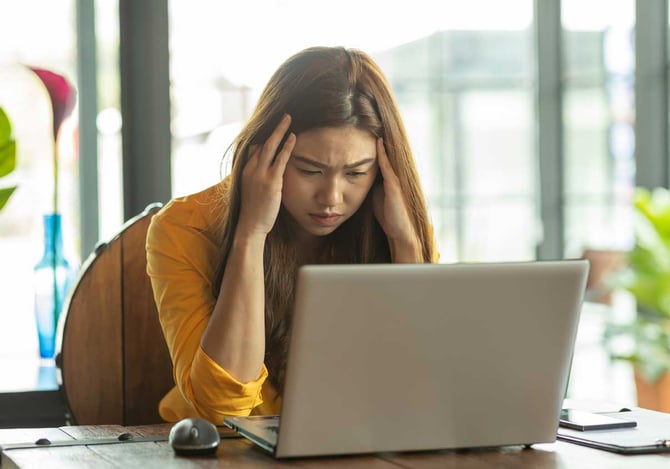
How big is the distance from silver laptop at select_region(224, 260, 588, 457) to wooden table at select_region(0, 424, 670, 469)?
15 millimetres

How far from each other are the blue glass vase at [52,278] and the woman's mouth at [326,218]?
76cm

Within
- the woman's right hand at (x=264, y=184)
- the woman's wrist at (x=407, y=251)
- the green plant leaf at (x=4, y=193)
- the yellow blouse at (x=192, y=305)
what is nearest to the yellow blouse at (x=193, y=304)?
the yellow blouse at (x=192, y=305)

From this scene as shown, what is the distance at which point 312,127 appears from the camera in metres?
1.71

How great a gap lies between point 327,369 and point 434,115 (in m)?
5.92

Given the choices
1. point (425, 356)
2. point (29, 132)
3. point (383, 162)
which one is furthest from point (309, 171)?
point (29, 132)

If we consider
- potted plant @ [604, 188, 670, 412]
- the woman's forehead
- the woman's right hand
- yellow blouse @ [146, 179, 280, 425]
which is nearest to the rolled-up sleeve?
yellow blouse @ [146, 179, 280, 425]

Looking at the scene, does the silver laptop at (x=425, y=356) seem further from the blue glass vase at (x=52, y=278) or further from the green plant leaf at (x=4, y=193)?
the blue glass vase at (x=52, y=278)

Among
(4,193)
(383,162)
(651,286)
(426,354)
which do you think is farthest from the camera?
(651,286)

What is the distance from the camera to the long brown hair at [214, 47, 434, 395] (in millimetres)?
1729

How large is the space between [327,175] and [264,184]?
11 centimetres

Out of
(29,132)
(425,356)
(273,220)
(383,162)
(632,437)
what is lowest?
(632,437)

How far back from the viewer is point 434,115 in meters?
6.93

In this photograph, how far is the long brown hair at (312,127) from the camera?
1.73 m

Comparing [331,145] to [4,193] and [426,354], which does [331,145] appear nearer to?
[426,354]
